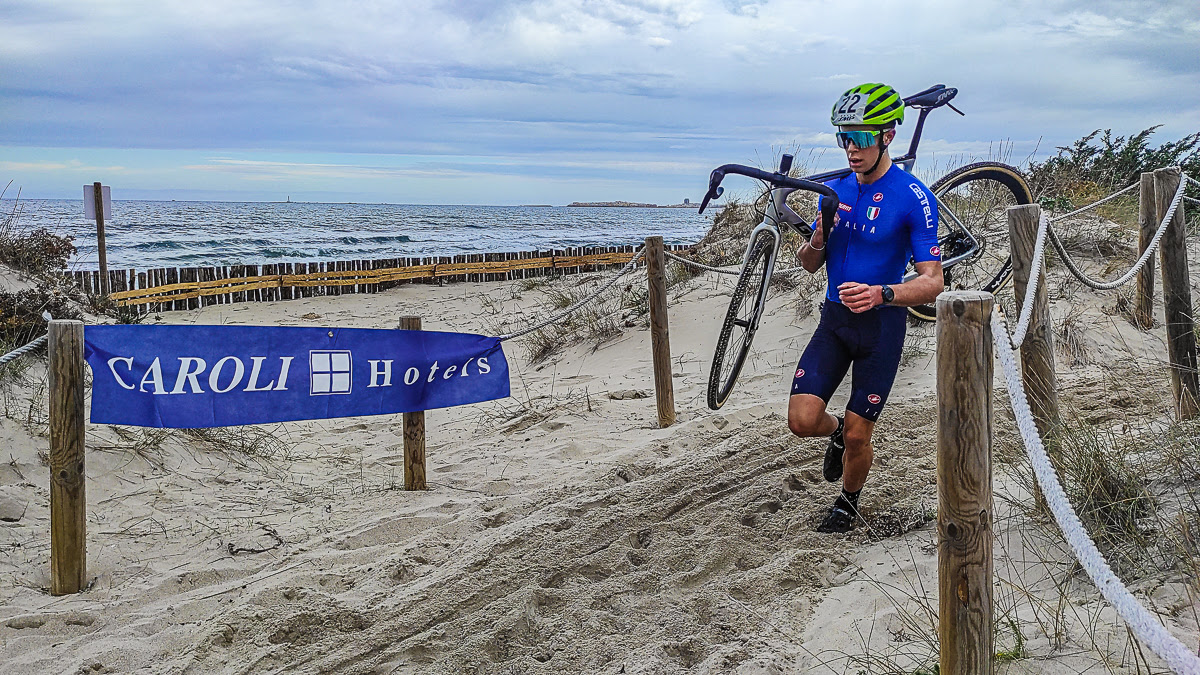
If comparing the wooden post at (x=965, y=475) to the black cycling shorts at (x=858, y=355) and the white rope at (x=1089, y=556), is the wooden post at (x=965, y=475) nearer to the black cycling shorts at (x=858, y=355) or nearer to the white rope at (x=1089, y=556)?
the white rope at (x=1089, y=556)

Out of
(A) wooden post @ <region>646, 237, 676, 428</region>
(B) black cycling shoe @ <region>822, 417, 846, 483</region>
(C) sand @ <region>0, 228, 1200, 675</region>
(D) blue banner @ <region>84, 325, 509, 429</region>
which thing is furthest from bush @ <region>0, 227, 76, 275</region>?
(B) black cycling shoe @ <region>822, 417, 846, 483</region>

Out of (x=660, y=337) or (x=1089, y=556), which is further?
(x=660, y=337)

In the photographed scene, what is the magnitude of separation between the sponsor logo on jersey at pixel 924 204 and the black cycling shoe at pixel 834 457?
113cm

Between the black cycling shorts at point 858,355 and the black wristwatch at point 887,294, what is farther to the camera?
the black cycling shorts at point 858,355

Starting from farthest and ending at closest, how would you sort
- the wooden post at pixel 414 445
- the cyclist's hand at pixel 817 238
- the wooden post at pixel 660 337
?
1. the wooden post at pixel 660 337
2. the wooden post at pixel 414 445
3. the cyclist's hand at pixel 817 238

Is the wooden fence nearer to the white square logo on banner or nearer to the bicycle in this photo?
the white square logo on banner

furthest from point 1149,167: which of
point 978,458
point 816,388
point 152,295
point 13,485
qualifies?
point 152,295

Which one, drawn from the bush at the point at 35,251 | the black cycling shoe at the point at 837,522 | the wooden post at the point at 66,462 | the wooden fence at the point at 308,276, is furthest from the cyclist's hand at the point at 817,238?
the wooden fence at the point at 308,276

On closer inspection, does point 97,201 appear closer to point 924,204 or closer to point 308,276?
point 308,276

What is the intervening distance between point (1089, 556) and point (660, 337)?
4.76 m

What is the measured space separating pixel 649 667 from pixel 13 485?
3870 mm

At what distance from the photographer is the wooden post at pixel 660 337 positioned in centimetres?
639

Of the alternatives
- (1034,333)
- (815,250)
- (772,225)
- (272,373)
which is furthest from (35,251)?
(1034,333)

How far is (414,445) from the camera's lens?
5.28 meters
